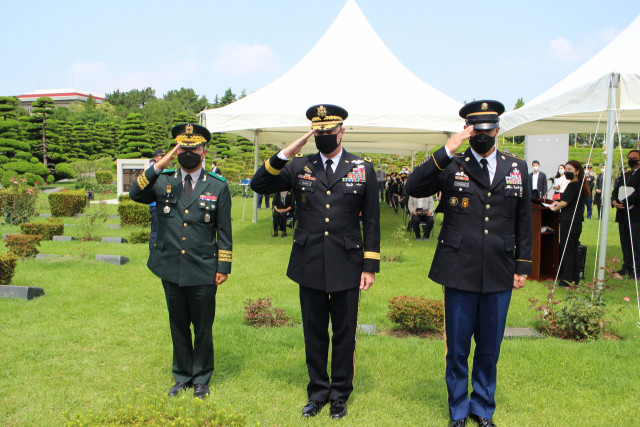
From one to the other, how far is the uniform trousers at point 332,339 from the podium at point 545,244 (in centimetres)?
520

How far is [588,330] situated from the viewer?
506 cm

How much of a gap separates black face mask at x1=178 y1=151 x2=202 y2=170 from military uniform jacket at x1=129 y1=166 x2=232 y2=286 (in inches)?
6.6

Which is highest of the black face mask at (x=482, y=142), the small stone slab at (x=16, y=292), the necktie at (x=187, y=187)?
the black face mask at (x=482, y=142)

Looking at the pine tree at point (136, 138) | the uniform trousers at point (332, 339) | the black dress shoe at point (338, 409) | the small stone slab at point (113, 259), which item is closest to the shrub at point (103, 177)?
the pine tree at point (136, 138)

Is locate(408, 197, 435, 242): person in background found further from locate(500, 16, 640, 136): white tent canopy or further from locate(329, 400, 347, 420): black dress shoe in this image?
locate(329, 400, 347, 420): black dress shoe

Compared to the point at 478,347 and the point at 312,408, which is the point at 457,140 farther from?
the point at 312,408

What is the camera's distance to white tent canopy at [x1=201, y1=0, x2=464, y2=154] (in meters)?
10.7

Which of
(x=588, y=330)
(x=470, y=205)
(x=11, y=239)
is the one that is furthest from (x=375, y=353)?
(x=11, y=239)

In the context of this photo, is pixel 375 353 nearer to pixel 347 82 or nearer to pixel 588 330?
pixel 588 330

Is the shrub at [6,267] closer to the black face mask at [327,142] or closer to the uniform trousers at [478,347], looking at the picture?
the black face mask at [327,142]

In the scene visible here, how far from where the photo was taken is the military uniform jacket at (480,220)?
3209 mm

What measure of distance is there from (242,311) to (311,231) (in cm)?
288

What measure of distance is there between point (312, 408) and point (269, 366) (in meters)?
0.94

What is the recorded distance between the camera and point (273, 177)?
137 inches
